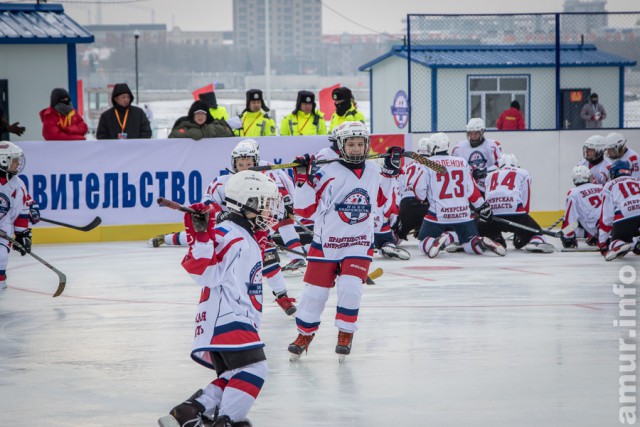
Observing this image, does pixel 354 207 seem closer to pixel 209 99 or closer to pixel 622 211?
pixel 622 211

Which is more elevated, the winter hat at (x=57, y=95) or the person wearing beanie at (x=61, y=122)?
the winter hat at (x=57, y=95)

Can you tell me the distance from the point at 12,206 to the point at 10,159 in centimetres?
40

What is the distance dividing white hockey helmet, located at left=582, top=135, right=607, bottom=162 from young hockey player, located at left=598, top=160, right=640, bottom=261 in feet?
3.90

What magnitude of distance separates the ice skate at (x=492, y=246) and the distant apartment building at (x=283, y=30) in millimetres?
71003

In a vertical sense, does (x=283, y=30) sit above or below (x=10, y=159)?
above

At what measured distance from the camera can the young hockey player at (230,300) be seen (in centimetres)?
436

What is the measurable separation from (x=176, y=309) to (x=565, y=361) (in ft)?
10.7

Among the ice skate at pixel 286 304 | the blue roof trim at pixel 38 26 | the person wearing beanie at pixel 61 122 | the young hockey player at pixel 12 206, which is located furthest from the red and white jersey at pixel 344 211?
the blue roof trim at pixel 38 26

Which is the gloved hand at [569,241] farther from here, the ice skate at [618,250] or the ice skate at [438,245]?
the ice skate at [438,245]

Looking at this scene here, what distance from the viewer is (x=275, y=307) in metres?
8.40

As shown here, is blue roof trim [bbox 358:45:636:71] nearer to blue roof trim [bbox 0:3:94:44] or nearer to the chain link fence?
the chain link fence

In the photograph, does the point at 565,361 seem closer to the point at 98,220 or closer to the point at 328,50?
the point at 98,220

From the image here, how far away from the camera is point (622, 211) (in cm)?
1070

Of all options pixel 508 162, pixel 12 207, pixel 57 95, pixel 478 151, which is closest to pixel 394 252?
pixel 508 162
